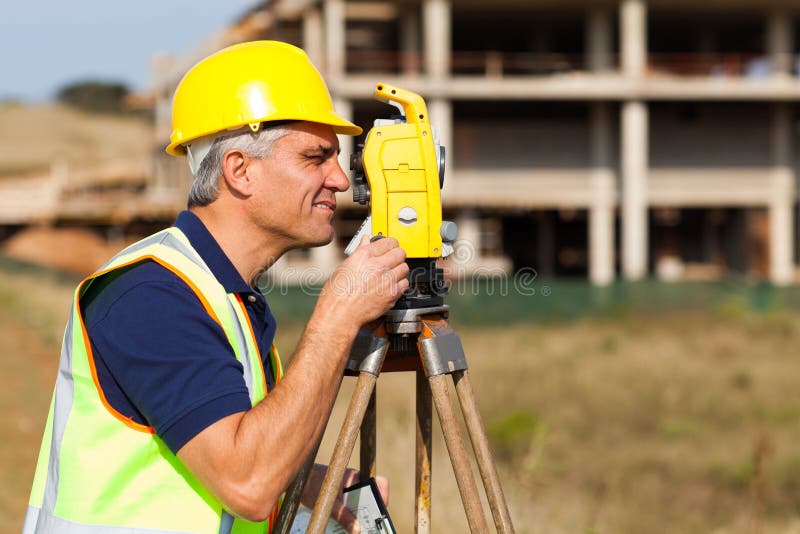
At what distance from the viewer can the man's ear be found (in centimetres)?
213

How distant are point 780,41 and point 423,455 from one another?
2585 centimetres

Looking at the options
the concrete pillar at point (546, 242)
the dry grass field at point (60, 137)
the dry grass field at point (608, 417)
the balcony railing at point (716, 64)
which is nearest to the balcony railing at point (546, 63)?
the balcony railing at point (716, 64)

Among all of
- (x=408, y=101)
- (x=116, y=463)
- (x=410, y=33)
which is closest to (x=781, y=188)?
(x=410, y=33)

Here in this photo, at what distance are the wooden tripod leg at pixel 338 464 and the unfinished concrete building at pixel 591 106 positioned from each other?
68.2 ft

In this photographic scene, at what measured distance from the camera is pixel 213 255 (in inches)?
83.7

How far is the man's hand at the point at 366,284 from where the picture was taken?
6.64 ft

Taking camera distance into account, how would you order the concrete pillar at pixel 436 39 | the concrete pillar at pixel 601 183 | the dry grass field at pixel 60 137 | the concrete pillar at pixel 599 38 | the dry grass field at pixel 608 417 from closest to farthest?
1. the dry grass field at pixel 608 417
2. the concrete pillar at pixel 436 39
3. the concrete pillar at pixel 601 183
4. the concrete pillar at pixel 599 38
5. the dry grass field at pixel 60 137

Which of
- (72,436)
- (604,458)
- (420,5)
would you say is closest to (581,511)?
(604,458)

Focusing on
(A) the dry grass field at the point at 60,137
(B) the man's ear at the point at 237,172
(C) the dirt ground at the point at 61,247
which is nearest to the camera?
(B) the man's ear at the point at 237,172

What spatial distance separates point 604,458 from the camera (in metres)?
9.92

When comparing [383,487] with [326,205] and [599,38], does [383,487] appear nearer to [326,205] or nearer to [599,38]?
[326,205]

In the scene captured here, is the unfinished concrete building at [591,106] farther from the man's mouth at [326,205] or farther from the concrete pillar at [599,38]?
the man's mouth at [326,205]

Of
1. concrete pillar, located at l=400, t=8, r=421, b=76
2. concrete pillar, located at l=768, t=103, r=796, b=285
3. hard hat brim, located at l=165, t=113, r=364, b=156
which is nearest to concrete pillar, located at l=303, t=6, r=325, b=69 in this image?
concrete pillar, located at l=400, t=8, r=421, b=76

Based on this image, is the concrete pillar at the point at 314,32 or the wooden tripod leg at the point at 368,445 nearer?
the wooden tripod leg at the point at 368,445
